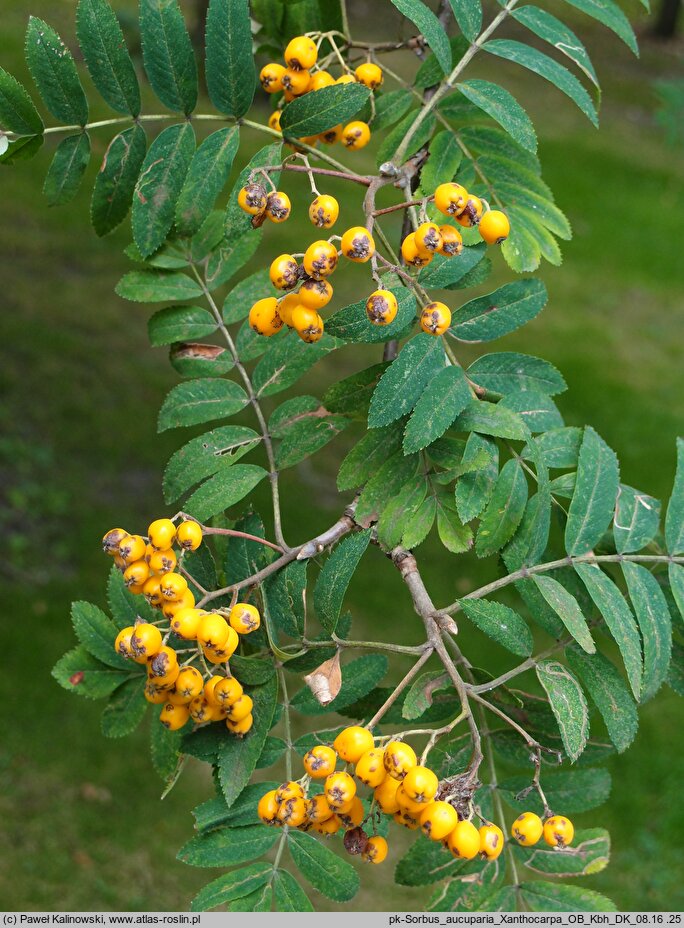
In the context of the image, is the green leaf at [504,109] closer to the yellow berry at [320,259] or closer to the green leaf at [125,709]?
the yellow berry at [320,259]

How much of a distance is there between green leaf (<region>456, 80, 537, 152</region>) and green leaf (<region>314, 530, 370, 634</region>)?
55cm

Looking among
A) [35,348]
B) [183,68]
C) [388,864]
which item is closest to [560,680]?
[183,68]

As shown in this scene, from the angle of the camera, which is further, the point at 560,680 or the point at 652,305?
the point at 652,305

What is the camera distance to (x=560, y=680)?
3.53 feet

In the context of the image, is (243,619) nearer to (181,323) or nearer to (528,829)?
(528,829)

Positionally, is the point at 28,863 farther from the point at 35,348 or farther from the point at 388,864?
the point at 35,348

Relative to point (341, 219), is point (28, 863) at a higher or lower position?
lower

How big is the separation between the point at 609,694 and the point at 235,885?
0.54m

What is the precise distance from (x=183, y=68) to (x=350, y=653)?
256 centimetres

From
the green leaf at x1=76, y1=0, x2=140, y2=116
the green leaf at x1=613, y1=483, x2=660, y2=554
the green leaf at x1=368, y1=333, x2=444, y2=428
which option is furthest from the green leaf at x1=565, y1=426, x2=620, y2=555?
the green leaf at x1=76, y1=0, x2=140, y2=116

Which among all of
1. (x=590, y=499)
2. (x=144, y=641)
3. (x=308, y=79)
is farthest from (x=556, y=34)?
(x=144, y=641)

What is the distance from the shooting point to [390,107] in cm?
143

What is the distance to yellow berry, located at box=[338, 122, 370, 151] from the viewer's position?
1.30m

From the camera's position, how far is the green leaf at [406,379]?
3.56 feet
